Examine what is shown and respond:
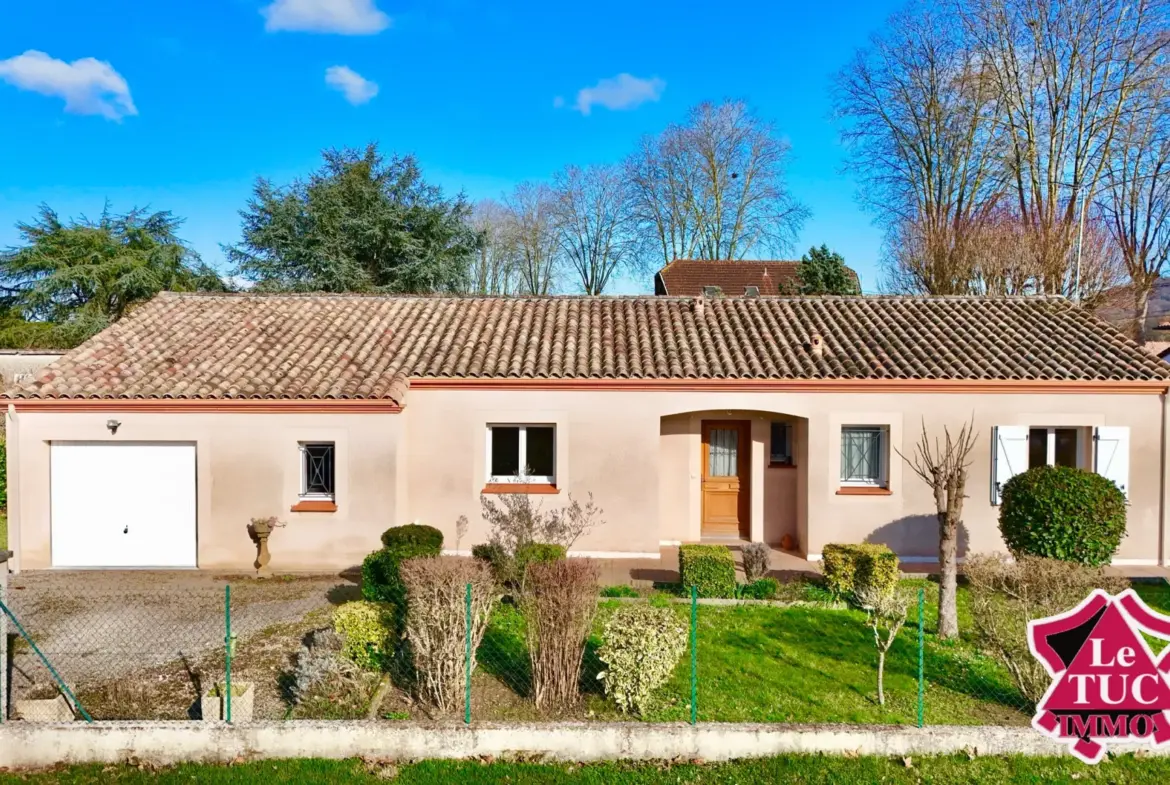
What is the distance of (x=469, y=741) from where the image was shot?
5793 millimetres

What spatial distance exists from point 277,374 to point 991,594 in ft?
38.0

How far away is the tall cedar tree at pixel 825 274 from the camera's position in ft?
83.3

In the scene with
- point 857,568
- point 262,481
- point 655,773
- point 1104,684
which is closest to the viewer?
point 655,773

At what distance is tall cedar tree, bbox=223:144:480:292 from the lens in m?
27.8

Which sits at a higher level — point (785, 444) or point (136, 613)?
point (785, 444)

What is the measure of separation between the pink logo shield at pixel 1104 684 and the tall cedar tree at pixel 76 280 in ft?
107

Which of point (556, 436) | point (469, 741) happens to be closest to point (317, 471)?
point (556, 436)

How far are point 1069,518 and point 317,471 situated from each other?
12.3m

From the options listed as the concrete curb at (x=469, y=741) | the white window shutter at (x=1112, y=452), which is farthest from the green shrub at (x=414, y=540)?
the white window shutter at (x=1112, y=452)

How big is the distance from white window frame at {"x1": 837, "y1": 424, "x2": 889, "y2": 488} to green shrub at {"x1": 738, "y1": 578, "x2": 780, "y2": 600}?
3208 millimetres

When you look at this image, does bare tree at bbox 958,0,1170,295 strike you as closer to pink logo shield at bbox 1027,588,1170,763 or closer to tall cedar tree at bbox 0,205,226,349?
pink logo shield at bbox 1027,588,1170,763

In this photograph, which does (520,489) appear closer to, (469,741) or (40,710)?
(469,741)

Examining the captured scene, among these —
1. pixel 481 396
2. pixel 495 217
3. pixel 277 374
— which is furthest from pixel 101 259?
pixel 481 396

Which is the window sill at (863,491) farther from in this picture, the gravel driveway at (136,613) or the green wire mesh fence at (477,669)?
the gravel driveway at (136,613)
